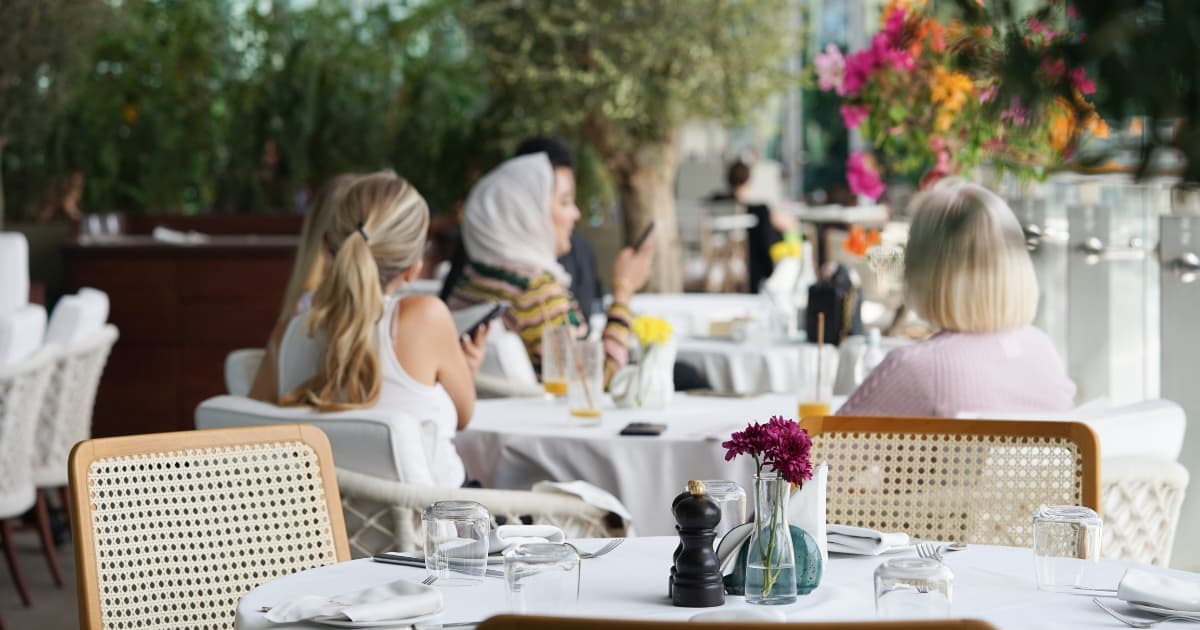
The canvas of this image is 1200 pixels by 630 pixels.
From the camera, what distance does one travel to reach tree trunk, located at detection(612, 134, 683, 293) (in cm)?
1047

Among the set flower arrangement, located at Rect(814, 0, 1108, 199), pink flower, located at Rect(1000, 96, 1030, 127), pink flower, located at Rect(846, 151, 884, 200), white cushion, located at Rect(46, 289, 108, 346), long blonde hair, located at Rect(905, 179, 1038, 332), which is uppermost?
flower arrangement, located at Rect(814, 0, 1108, 199)

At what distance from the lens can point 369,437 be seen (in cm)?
307

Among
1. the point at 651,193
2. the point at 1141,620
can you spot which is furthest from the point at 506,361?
the point at 651,193

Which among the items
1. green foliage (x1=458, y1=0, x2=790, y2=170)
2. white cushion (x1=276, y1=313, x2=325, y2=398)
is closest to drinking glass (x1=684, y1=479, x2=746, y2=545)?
white cushion (x1=276, y1=313, x2=325, y2=398)

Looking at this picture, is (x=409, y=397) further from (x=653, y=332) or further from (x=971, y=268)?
(x=971, y=268)

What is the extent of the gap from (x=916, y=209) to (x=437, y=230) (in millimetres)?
6382

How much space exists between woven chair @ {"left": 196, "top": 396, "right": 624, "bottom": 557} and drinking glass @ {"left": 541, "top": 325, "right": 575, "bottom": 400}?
0.97 meters

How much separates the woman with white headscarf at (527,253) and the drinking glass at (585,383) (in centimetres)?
99

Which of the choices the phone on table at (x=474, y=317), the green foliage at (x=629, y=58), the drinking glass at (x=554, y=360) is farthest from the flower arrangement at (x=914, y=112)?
the green foliage at (x=629, y=58)

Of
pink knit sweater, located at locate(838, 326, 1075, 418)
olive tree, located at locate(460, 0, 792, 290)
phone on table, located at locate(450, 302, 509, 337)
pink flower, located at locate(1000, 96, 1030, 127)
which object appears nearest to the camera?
pink flower, located at locate(1000, 96, 1030, 127)

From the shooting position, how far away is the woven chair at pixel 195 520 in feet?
7.93

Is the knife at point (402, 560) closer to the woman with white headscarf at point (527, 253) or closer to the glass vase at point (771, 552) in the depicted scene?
the glass vase at point (771, 552)

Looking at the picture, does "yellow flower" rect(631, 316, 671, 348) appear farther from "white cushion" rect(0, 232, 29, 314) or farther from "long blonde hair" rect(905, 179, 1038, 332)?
"white cushion" rect(0, 232, 29, 314)

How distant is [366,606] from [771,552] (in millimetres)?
490
